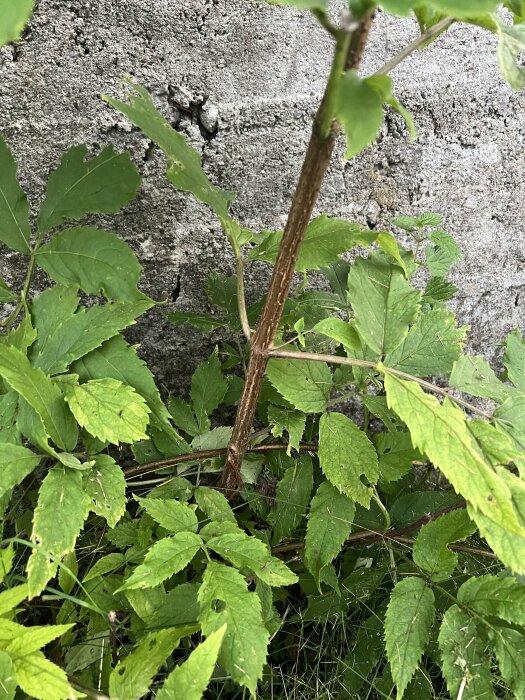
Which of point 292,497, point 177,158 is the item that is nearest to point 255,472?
point 292,497

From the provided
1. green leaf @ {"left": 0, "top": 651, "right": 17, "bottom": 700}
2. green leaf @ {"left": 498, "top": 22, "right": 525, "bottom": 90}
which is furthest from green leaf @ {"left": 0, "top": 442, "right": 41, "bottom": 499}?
green leaf @ {"left": 498, "top": 22, "right": 525, "bottom": 90}

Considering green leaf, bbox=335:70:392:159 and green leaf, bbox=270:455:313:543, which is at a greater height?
green leaf, bbox=335:70:392:159

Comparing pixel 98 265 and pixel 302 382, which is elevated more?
pixel 98 265

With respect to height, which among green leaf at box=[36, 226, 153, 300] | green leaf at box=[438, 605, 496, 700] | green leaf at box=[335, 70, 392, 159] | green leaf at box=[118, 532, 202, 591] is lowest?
green leaf at box=[438, 605, 496, 700]

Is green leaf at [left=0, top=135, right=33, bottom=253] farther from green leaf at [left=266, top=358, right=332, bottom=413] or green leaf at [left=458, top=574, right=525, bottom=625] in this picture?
green leaf at [left=458, top=574, right=525, bottom=625]

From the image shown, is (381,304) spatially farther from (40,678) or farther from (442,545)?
(40,678)
